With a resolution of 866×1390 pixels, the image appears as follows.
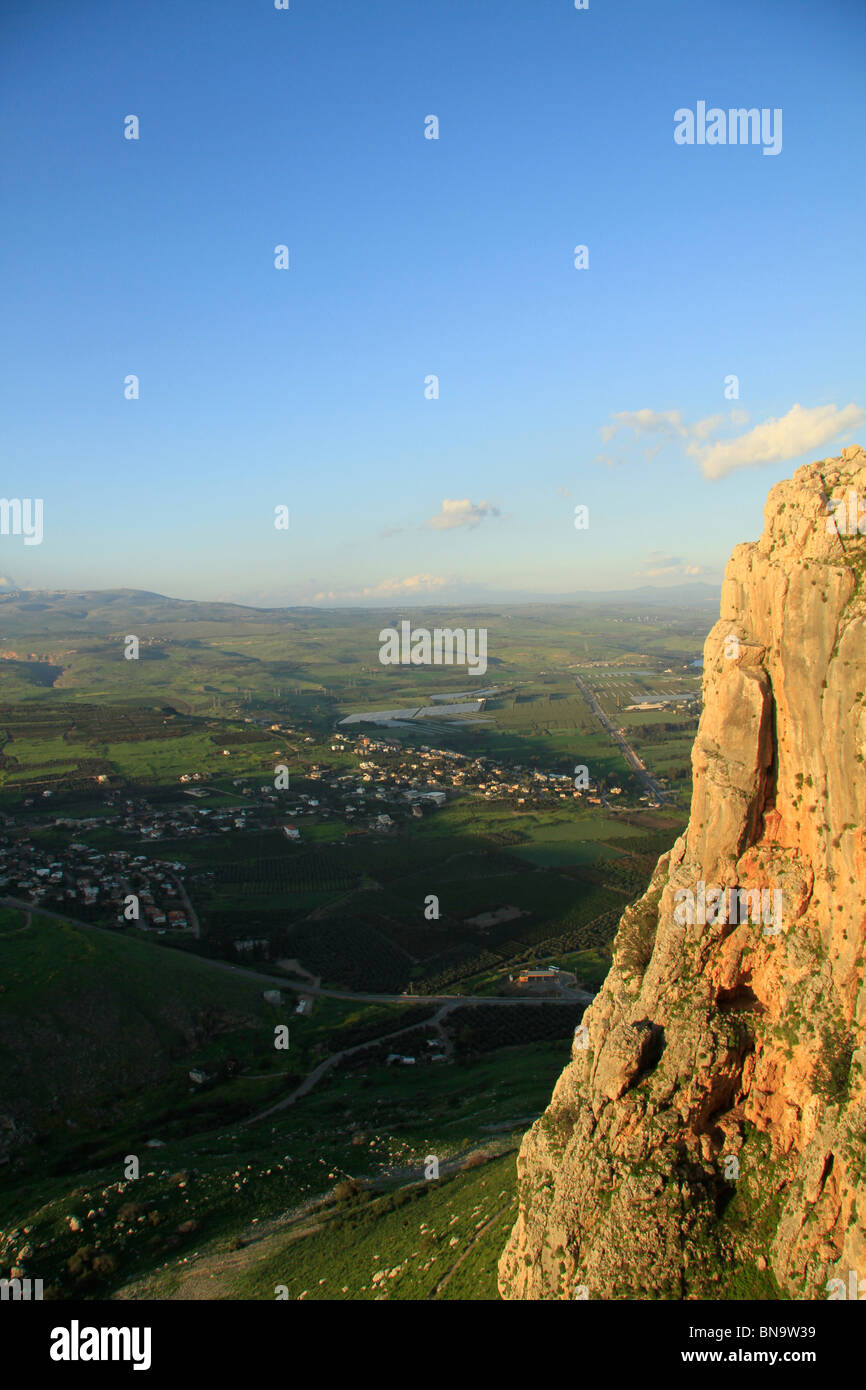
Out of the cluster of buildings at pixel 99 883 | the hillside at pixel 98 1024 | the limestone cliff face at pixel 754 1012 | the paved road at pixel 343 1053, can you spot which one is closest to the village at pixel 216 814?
the cluster of buildings at pixel 99 883

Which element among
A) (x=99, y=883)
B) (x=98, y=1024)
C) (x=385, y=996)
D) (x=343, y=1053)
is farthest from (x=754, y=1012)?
(x=99, y=883)

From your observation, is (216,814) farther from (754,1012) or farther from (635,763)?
(754,1012)

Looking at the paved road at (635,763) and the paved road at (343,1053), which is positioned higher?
the paved road at (635,763)

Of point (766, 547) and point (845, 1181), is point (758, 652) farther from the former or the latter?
point (845, 1181)

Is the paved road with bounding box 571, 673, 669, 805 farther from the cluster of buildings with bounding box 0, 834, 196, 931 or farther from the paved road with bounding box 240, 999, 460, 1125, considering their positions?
the cluster of buildings with bounding box 0, 834, 196, 931

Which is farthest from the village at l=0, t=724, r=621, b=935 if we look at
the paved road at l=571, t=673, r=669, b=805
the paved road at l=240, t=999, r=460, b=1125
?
the paved road at l=240, t=999, r=460, b=1125

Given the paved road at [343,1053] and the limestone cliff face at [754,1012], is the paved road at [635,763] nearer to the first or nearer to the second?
the paved road at [343,1053]

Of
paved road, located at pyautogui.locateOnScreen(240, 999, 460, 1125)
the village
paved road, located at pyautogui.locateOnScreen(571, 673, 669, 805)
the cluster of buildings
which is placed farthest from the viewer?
paved road, located at pyautogui.locateOnScreen(571, 673, 669, 805)
